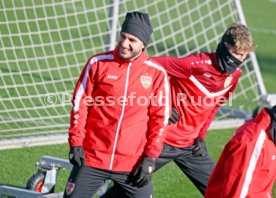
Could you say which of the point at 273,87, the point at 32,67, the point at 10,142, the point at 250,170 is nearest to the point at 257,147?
the point at 250,170

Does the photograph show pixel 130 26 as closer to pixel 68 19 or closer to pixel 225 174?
pixel 225 174

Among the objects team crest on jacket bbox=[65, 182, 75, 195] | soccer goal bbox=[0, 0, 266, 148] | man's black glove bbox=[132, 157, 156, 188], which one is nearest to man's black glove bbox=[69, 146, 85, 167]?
team crest on jacket bbox=[65, 182, 75, 195]

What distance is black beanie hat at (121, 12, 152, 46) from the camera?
5816 millimetres

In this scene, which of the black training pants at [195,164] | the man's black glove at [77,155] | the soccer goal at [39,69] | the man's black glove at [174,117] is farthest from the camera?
the soccer goal at [39,69]

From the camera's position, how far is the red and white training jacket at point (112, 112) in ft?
19.1

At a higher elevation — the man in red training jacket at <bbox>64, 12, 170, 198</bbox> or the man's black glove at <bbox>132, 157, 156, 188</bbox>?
the man in red training jacket at <bbox>64, 12, 170, 198</bbox>

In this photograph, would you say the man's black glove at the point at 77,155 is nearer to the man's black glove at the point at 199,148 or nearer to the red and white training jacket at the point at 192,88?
the red and white training jacket at the point at 192,88

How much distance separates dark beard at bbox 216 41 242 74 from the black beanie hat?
82cm

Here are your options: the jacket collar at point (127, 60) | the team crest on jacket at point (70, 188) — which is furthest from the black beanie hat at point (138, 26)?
the team crest on jacket at point (70, 188)

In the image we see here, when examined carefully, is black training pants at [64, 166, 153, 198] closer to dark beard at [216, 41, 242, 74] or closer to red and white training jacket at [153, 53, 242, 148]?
red and white training jacket at [153, 53, 242, 148]

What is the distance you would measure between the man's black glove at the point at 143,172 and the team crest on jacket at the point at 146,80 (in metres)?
0.50

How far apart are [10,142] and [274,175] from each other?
4229 mm

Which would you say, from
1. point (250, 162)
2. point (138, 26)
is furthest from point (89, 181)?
point (250, 162)

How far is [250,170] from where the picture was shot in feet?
15.8
